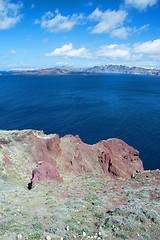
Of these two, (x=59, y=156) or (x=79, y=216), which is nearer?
(x=79, y=216)

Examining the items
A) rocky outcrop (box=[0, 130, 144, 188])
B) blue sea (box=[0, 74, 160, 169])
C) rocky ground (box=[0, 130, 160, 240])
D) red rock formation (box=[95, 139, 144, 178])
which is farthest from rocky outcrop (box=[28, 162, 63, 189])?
blue sea (box=[0, 74, 160, 169])

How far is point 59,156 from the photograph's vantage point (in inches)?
1735

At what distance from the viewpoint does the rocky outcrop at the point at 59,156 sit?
32.4 metres

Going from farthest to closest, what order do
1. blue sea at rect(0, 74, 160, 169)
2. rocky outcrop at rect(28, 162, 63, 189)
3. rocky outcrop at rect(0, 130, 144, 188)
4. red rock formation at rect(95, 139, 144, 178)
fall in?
blue sea at rect(0, 74, 160, 169), red rock formation at rect(95, 139, 144, 178), rocky outcrop at rect(0, 130, 144, 188), rocky outcrop at rect(28, 162, 63, 189)

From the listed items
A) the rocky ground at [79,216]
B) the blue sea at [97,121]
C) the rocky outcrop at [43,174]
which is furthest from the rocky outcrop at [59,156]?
the blue sea at [97,121]

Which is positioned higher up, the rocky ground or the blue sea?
the rocky ground

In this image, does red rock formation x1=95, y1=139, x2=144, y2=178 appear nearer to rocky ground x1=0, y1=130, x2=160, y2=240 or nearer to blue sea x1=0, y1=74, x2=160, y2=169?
blue sea x1=0, y1=74, x2=160, y2=169

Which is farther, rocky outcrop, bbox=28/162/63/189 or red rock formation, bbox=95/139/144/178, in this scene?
red rock formation, bbox=95/139/144/178

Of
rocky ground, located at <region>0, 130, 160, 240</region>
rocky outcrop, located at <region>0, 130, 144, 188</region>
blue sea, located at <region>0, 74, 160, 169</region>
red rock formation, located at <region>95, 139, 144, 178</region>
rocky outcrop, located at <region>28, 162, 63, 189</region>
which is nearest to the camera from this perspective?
rocky ground, located at <region>0, 130, 160, 240</region>

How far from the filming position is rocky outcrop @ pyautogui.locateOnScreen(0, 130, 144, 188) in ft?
106

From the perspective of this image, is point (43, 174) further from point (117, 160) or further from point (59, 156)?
point (117, 160)

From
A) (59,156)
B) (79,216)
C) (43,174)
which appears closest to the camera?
(79,216)

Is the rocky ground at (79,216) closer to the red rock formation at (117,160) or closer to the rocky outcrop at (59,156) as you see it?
the rocky outcrop at (59,156)

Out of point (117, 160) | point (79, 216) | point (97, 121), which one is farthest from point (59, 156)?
point (97, 121)
